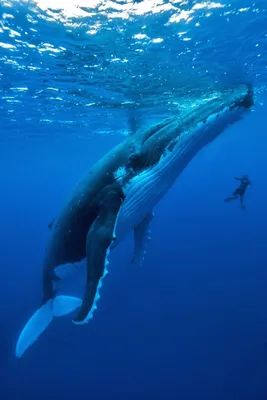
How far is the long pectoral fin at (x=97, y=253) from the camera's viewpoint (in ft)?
10.6

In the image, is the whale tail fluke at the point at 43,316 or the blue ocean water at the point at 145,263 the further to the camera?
the blue ocean water at the point at 145,263

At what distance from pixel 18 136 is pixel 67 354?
1065 inches

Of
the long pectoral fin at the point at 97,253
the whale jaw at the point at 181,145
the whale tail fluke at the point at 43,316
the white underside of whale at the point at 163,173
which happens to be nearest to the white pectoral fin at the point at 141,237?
the white underside of whale at the point at 163,173

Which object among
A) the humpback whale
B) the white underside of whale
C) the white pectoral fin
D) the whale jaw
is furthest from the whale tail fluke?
the whale jaw

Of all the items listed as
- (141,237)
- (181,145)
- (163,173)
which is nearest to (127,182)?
(163,173)

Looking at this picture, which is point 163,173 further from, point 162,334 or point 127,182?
point 162,334

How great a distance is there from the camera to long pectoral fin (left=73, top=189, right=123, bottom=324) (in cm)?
322

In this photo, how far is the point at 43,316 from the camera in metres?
5.96

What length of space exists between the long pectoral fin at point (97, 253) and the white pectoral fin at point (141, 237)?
1.94 meters

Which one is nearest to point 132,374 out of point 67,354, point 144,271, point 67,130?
point 67,354

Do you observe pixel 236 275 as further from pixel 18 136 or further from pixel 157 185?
pixel 18 136

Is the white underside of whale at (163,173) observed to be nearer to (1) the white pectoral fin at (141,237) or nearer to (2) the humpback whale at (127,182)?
(2) the humpback whale at (127,182)

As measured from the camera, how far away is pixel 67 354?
1420cm

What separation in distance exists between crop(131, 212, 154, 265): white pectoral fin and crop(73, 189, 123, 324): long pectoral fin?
194cm
